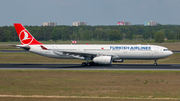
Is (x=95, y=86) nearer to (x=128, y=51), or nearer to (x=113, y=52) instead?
(x=113, y=52)

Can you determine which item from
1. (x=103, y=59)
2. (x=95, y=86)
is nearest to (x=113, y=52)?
(x=103, y=59)

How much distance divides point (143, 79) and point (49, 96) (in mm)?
12983

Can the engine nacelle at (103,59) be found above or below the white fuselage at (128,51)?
below

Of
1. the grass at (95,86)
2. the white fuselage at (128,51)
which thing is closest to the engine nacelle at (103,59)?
the white fuselage at (128,51)

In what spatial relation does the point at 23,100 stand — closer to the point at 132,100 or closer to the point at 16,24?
the point at 132,100

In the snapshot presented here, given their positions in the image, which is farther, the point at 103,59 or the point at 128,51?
the point at 128,51

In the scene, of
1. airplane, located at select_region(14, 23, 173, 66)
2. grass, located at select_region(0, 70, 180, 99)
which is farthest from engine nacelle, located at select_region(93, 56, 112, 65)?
grass, located at select_region(0, 70, 180, 99)

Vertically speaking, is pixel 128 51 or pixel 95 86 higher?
pixel 128 51

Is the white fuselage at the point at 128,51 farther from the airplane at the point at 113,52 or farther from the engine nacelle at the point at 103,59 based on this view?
the engine nacelle at the point at 103,59

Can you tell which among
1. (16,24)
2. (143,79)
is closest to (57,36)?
(16,24)

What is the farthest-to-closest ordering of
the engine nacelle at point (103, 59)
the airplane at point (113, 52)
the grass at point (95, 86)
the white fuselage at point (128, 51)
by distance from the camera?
the white fuselage at point (128, 51)
the airplane at point (113, 52)
the engine nacelle at point (103, 59)
the grass at point (95, 86)

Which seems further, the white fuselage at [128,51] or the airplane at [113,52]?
the white fuselage at [128,51]

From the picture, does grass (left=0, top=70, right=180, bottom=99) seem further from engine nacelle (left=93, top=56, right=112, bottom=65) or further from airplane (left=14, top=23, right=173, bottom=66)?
airplane (left=14, top=23, right=173, bottom=66)

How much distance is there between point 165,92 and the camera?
22.8m
